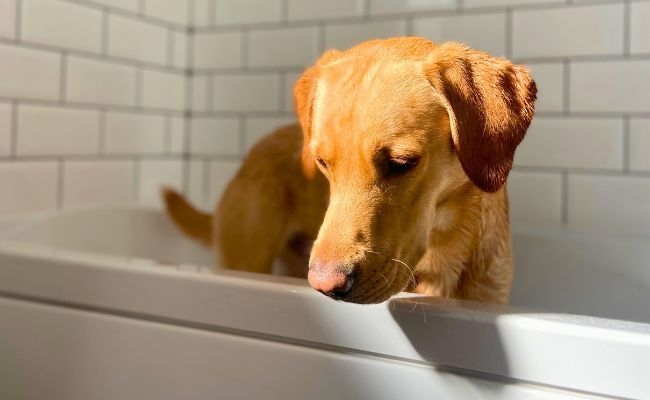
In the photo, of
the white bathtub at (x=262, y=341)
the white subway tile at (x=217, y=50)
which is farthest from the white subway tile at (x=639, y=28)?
the white subway tile at (x=217, y=50)

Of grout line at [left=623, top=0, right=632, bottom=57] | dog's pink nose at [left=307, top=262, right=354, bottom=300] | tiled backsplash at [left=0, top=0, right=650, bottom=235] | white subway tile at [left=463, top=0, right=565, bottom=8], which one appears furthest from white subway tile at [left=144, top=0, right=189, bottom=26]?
dog's pink nose at [left=307, top=262, right=354, bottom=300]

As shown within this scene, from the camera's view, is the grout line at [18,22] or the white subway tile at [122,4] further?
the white subway tile at [122,4]

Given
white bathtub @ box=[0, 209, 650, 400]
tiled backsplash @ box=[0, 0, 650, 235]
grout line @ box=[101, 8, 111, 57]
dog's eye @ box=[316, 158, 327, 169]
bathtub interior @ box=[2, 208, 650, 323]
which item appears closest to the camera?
white bathtub @ box=[0, 209, 650, 400]

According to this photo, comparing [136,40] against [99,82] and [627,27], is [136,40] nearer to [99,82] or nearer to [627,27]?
[99,82]

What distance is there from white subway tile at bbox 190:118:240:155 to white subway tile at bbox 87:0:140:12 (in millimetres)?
353

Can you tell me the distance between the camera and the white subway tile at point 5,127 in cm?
139

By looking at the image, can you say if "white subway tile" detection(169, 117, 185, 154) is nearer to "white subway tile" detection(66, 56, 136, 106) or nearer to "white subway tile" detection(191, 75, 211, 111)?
"white subway tile" detection(191, 75, 211, 111)

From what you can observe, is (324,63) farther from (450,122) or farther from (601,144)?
(601,144)

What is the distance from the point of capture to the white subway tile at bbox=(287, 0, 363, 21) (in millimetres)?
1636

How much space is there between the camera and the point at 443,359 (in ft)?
2.39

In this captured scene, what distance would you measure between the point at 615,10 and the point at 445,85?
80 cm

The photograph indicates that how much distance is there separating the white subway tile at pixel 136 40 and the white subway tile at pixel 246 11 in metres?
0.16

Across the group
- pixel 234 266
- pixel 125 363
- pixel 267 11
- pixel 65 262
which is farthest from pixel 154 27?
pixel 125 363

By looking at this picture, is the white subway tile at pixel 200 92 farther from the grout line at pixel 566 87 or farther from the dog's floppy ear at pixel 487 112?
the dog's floppy ear at pixel 487 112
